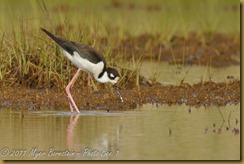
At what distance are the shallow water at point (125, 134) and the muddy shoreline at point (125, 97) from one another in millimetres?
325

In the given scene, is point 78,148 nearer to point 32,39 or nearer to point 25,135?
point 25,135

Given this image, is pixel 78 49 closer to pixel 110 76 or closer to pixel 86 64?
pixel 86 64

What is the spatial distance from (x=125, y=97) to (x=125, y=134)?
2350 mm

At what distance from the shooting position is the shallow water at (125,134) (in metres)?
7.82

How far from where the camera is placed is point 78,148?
26.2 feet

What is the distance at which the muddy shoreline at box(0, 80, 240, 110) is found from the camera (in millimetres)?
10742

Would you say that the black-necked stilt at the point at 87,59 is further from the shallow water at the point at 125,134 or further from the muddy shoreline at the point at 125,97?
the shallow water at the point at 125,134

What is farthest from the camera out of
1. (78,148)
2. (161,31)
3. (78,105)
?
(161,31)

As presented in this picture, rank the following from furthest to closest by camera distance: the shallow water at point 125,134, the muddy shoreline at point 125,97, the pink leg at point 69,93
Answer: the muddy shoreline at point 125,97
the pink leg at point 69,93
the shallow water at point 125,134

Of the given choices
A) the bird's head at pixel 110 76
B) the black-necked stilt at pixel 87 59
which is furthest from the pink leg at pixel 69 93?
the bird's head at pixel 110 76

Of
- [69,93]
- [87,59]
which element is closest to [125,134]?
[69,93]

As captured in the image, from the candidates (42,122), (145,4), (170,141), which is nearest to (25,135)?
(42,122)

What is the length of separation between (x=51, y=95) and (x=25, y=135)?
7.98ft

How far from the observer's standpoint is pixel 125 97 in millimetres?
11109
